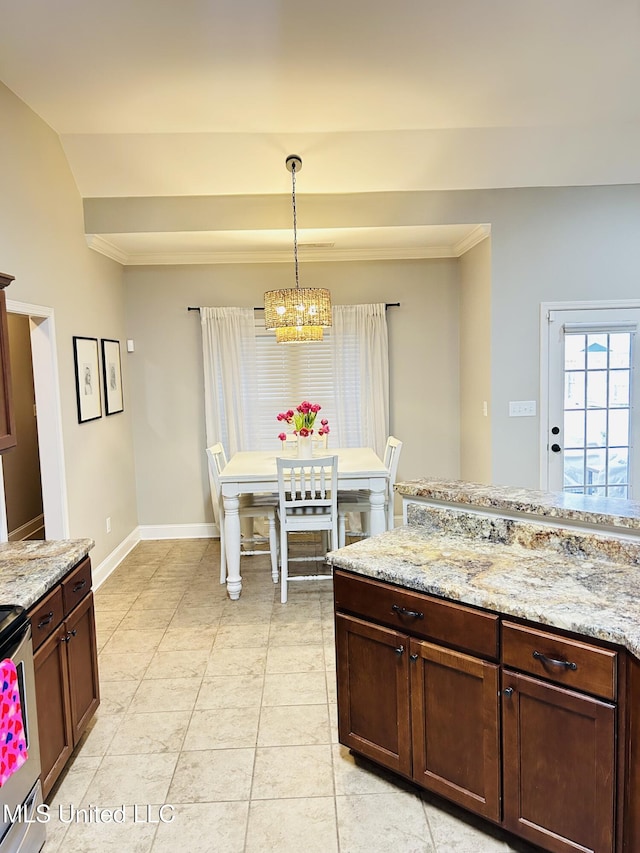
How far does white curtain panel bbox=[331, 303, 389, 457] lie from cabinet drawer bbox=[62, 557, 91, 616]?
316cm

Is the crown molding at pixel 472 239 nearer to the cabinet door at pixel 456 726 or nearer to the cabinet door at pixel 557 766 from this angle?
the cabinet door at pixel 456 726

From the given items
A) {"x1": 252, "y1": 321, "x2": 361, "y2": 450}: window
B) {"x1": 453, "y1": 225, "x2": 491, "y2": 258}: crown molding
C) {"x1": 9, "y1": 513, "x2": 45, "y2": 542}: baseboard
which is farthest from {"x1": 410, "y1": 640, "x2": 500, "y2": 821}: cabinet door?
{"x1": 9, "y1": 513, "x2": 45, "y2": 542}: baseboard

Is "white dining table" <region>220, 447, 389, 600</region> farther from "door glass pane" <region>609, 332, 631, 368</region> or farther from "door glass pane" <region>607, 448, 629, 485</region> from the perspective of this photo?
"door glass pane" <region>609, 332, 631, 368</region>

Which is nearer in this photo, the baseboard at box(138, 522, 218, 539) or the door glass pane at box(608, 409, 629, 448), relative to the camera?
the door glass pane at box(608, 409, 629, 448)

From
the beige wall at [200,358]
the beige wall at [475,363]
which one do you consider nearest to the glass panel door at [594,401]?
the beige wall at [475,363]

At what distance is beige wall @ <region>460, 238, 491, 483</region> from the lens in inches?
174

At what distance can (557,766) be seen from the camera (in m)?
1.59

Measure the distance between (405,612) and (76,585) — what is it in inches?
53.0

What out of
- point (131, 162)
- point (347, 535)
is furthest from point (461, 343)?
point (131, 162)

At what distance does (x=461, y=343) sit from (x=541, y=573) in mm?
3651

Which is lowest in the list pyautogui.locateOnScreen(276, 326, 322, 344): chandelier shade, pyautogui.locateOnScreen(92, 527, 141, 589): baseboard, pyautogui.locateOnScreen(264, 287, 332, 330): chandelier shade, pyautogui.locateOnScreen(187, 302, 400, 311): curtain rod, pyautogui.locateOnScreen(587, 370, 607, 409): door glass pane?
pyautogui.locateOnScreen(92, 527, 141, 589): baseboard

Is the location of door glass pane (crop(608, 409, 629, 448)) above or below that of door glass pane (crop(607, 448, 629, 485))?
above

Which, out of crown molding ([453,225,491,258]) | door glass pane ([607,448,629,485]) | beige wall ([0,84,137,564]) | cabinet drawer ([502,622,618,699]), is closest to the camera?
cabinet drawer ([502,622,618,699])

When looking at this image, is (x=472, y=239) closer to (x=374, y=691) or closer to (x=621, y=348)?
(x=621, y=348)
